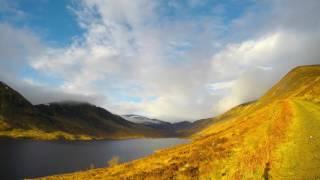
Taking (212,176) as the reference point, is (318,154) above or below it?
above

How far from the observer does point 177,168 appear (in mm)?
41969

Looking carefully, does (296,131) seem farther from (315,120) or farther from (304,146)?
(304,146)

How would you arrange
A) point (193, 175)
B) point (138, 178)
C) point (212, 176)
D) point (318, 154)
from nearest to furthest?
point (318, 154)
point (212, 176)
point (193, 175)
point (138, 178)

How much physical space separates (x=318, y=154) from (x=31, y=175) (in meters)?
74.2

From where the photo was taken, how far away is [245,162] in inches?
1391

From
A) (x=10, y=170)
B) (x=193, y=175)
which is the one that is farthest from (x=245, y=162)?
(x=10, y=170)

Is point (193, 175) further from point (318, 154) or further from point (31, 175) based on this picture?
point (31, 175)

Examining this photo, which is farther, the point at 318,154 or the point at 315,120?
the point at 315,120

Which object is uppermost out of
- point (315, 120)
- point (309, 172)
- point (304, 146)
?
point (315, 120)

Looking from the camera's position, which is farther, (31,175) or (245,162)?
(31,175)

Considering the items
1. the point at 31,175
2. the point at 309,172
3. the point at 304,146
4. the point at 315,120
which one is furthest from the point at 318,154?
the point at 31,175

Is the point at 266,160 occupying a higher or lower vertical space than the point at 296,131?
lower

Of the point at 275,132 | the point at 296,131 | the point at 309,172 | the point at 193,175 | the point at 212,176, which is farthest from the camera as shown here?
the point at 275,132

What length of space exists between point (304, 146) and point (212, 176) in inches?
428
